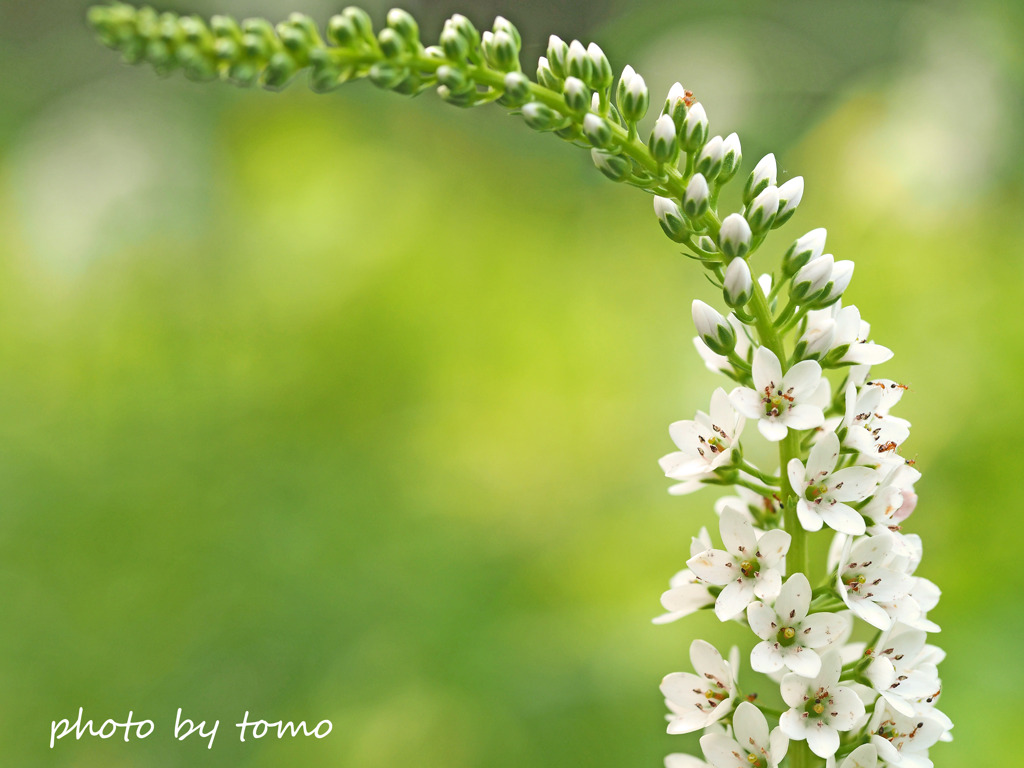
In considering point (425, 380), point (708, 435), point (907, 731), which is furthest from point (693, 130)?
point (425, 380)

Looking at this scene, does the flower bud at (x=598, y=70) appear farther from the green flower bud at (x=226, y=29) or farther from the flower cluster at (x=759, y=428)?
the green flower bud at (x=226, y=29)

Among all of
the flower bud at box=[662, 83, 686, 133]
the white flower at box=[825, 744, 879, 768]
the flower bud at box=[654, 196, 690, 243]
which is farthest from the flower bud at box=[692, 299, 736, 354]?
the white flower at box=[825, 744, 879, 768]

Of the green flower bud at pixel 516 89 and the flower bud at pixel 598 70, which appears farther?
the flower bud at pixel 598 70

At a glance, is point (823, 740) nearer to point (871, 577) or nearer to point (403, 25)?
point (871, 577)

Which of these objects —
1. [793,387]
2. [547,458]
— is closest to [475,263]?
[547,458]

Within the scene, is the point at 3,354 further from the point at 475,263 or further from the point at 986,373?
the point at 986,373

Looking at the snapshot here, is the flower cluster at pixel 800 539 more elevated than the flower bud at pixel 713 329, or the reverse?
the flower bud at pixel 713 329

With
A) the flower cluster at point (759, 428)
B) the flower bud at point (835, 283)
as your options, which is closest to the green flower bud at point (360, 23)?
the flower cluster at point (759, 428)
